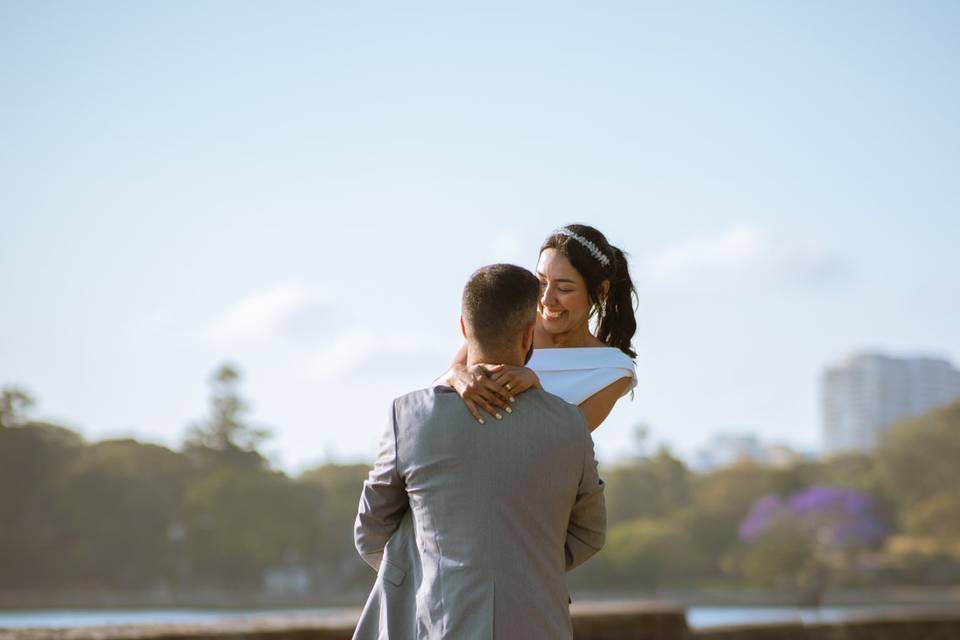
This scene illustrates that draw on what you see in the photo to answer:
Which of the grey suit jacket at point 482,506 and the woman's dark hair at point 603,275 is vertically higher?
the woman's dark hair at point 603,275

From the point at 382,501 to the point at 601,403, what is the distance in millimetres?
586

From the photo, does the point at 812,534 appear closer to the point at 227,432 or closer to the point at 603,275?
the point at 227,432

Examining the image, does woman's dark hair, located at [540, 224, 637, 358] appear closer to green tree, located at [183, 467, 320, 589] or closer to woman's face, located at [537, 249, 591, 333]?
woman's face, located at [537, 249, 591, 333]

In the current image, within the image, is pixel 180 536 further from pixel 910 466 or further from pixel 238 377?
pixel 910 466

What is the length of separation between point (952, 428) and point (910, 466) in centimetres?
334

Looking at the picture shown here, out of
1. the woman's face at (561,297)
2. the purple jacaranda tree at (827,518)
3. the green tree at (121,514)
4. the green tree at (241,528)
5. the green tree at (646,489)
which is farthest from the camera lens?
the green tree at (646,489)

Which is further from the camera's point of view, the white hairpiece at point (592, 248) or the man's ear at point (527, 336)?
the white hairpiece at point (592, 248)

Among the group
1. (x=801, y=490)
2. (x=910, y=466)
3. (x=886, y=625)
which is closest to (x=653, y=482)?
(x=801, y=490)

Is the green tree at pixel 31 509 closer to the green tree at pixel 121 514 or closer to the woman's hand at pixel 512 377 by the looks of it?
the green tree at pixel 121 514

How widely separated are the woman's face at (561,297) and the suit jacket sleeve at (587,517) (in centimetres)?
56

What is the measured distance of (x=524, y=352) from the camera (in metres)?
2.36

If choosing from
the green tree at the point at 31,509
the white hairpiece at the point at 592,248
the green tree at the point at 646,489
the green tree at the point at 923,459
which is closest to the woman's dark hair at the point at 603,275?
the white hairpiece at the point at 592,248

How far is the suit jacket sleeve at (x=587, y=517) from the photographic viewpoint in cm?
232

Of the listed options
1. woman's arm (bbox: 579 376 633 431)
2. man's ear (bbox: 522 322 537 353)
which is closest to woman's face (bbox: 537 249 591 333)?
woman's arm (bbox: 579 376 633 431)
